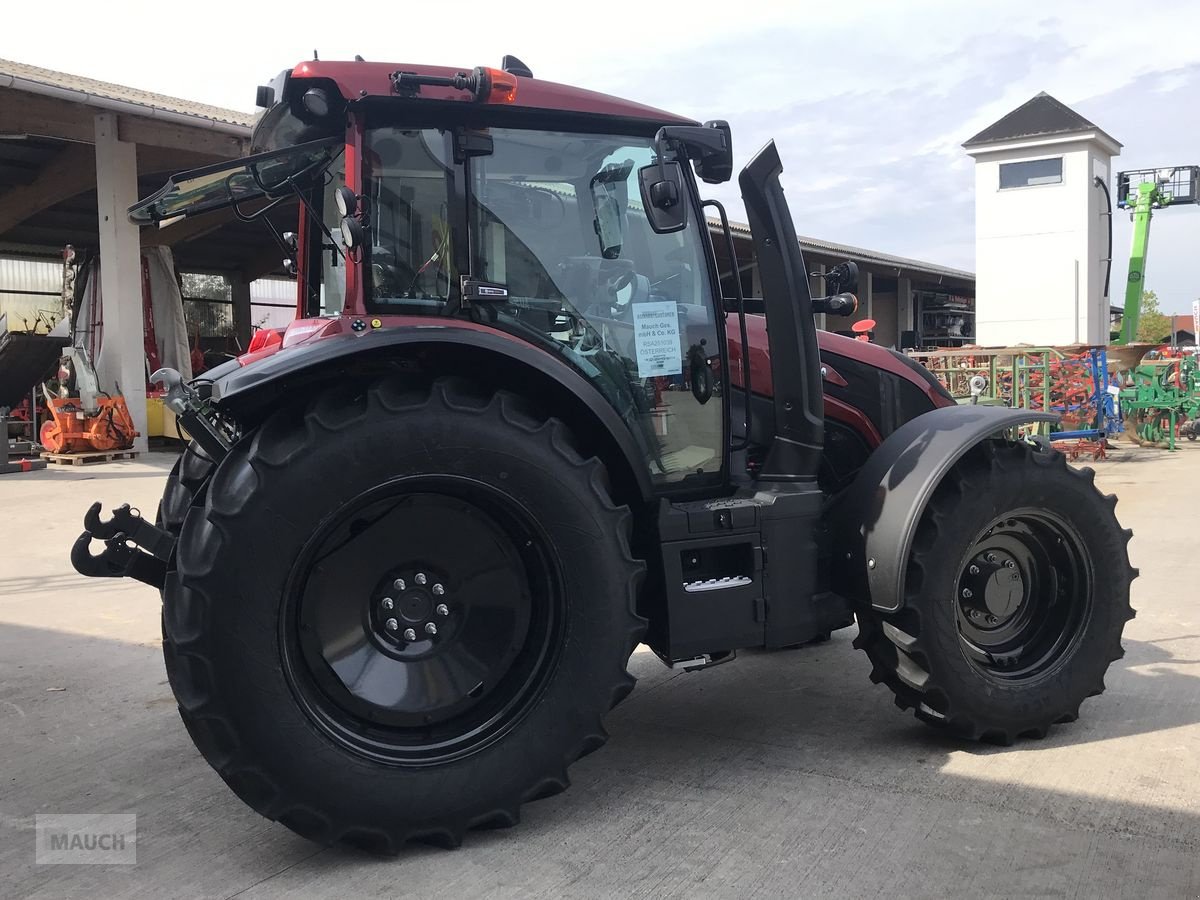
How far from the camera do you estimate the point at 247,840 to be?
2.88m

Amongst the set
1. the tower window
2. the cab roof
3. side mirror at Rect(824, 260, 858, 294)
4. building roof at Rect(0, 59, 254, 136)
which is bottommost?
side mirror at Rect(824, 260, 858, 294)

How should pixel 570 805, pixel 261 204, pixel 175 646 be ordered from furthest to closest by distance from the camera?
pixel 261 204 → pixel 570 805 → pixel 175 646

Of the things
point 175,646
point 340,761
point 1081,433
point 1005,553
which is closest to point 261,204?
point 175,646

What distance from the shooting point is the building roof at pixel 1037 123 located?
24.4 metres

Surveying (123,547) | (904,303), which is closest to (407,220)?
(123,547)

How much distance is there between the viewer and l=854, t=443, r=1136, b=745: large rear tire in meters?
3.39

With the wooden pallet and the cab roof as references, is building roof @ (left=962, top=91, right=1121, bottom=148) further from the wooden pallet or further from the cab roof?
the cab roof

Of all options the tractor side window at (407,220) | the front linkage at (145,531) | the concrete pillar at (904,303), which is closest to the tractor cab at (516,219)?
the tractor side window at (407,220)

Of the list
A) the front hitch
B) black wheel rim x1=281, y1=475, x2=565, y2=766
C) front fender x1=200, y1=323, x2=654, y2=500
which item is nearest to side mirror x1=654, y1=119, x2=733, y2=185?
front fender x1=200, y1=323, x2=654, y2=500

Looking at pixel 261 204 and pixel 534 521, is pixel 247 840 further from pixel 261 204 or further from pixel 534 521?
pixel 261 204

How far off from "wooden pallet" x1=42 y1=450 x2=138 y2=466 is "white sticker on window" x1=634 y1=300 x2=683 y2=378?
41.1 ft

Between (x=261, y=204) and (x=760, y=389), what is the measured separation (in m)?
2.08

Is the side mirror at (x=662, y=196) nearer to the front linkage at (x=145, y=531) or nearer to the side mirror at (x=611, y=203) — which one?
the side mirror at (x=611, y=203)

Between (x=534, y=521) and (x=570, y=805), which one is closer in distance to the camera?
(x=534, y=521)
